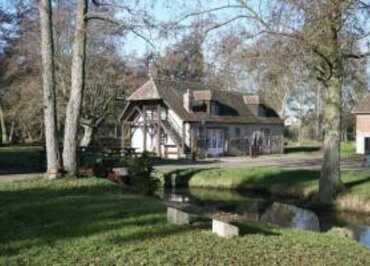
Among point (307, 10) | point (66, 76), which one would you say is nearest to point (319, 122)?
point (66, 76)

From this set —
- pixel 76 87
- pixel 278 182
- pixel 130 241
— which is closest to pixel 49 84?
pixel 76 87

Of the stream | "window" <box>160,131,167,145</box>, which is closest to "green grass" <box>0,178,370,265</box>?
the stream

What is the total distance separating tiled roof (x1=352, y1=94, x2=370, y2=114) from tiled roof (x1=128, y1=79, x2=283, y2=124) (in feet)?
30.5

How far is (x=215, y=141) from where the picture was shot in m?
49.3

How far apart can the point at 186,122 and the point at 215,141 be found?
13.9 ft

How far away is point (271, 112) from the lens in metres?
57.6

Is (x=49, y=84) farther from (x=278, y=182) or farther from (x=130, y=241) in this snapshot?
(x=278, y=182)

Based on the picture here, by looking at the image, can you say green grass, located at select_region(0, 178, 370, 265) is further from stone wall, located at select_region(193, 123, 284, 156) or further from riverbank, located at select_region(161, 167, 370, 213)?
stone wall, located at select_region(193, 123, 284, 156)

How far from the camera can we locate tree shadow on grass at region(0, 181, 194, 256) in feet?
30.6

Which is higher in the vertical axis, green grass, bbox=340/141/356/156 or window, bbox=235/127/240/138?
window, bbox=235/127/240/138

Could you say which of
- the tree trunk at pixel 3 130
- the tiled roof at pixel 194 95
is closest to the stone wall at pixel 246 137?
the tiled roof at pixel 194 95

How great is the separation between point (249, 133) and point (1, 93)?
21.9 metres

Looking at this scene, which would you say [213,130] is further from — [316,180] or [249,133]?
[316,180]

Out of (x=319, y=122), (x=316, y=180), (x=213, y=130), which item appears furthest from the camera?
(x=319, y=122)
